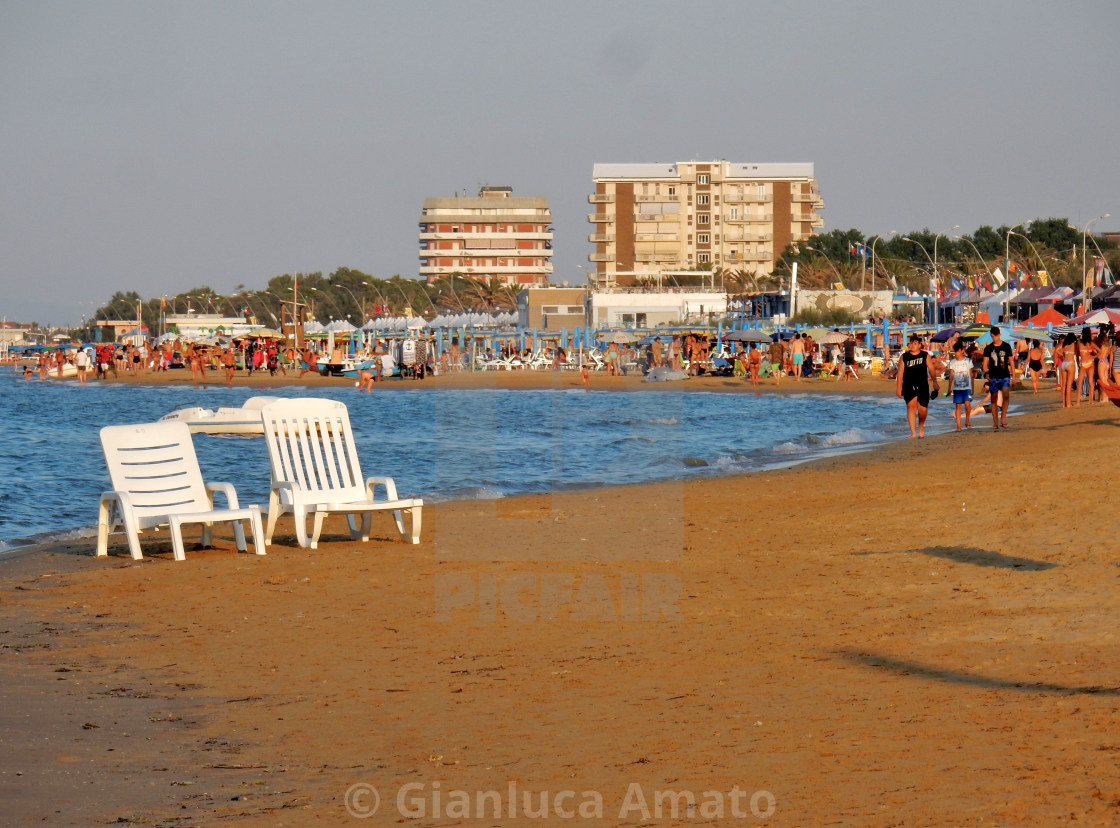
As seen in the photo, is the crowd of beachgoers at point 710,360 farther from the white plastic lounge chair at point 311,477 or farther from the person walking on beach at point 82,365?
the white plastic lounge chair at point 311,477

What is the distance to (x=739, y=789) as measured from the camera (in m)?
3.97

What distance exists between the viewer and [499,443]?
23.1 metres

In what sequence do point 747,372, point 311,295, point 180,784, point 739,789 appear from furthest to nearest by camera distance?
1. point 311,295
2. point 747,372
3. point 180,784
4. point 739,789

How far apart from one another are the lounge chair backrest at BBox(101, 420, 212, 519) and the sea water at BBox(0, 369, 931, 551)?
251 cm

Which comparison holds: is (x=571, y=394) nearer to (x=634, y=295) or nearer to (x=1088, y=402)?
(x=1088, y=402)

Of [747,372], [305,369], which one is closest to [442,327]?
[305,369]

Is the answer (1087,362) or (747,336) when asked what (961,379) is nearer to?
(1087,362)

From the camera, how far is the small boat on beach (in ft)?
40.8

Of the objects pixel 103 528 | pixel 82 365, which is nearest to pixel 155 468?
pixel 103 528

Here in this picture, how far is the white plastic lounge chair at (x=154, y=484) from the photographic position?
934 cm

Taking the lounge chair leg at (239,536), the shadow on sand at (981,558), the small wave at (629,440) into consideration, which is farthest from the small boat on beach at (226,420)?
the small wave at (629,440)

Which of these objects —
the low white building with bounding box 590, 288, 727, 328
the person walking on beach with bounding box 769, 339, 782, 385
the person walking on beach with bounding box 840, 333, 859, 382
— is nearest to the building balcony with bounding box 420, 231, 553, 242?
the low white building with bounding box 590, 288, 727, 328

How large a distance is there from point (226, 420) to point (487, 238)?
441 ft

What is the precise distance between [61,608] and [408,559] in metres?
2.53
